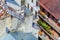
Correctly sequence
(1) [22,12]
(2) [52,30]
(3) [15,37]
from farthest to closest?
(1) [22,12] → (3) [15,37] → (2) [52,30]

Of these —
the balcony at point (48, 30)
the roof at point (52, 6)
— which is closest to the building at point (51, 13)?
the roof at point (52, 6)

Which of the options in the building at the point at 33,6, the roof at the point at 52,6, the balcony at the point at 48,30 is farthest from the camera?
the building at the point at 33,6

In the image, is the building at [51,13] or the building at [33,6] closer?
the building at [51,13]

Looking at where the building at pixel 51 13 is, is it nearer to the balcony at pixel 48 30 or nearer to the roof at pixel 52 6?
the roof at pixel 52 6

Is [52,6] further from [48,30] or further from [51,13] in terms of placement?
[48,30]

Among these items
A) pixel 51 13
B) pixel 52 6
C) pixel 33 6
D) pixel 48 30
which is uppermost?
pixel 52 6

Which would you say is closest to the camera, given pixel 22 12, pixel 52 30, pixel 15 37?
pixel 52 30

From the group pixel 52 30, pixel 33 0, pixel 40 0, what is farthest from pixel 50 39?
pixel 33 0

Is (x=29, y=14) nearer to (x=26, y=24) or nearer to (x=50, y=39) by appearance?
(x=26, y=24)

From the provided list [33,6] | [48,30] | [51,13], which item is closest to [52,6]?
[51,13]
